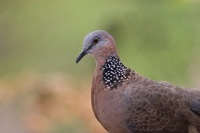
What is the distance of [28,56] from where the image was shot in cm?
1245

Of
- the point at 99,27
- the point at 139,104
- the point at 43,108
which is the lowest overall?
the point at 139,104

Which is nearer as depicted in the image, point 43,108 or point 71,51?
point 43,108

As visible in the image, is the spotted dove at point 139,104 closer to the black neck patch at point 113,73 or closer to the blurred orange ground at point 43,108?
the black neck patch at point 113,73

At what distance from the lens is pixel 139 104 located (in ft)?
15.0

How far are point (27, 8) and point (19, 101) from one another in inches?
184

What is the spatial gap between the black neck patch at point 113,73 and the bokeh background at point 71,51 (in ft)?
9.10

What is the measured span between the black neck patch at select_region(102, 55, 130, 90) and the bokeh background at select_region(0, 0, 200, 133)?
277cm

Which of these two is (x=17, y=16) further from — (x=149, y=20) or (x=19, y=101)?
(x=19, y=101)

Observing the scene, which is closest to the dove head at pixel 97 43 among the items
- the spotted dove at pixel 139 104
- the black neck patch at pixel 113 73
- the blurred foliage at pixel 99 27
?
the spotted dove at pixel 139 104

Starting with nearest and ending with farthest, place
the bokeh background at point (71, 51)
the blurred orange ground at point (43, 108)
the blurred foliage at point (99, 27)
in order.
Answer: the blurred orange ground at point (43, 108), the bokeh background at point (71, 51), the blurred foliage at point (99, 27)

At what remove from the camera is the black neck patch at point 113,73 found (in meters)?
4.71

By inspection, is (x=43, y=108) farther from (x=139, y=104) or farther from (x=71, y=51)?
(x=139, y=104)

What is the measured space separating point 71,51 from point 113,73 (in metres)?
6.96

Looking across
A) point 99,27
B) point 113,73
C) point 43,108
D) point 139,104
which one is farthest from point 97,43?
point 99,27
